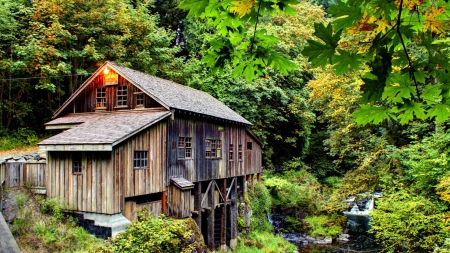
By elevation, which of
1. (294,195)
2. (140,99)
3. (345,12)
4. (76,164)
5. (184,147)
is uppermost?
(140,99)

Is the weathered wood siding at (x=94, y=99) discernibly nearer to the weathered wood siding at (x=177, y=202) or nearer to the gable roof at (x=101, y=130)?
the gable roof at (x=101, y=130)

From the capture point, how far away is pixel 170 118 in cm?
1448

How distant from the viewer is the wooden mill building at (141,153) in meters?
11.9

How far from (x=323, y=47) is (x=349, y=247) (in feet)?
72.2

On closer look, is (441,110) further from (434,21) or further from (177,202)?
Result: (177,202)

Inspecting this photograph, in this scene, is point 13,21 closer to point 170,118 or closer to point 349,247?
point 170,118

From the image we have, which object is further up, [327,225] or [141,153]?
[141,153]

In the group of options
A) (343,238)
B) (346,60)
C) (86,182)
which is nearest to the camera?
(346,60)

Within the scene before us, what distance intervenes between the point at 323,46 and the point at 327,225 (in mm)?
24252

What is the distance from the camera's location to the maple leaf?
2225mm

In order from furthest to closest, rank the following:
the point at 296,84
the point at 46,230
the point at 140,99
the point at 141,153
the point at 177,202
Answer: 1. the point at 296,84
2. the point at 140,99
3. the point at 177,202
4. the point at 141,153
5. the point at 46,230

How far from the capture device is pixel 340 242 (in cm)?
2258

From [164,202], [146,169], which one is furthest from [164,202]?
[146,169]

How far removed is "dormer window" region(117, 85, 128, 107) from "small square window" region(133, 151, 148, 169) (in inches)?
130
